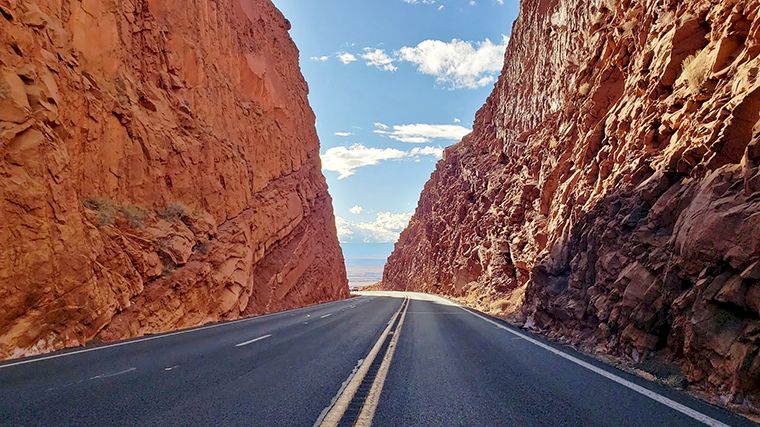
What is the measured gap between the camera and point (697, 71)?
1147cm

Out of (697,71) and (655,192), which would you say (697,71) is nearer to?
(697,71)

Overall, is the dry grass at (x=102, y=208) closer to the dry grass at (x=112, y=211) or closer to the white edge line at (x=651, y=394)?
the dry grass at (x=112, y=211)

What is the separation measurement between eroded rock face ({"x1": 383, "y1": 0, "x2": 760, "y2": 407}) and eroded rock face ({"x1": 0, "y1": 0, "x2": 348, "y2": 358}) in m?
13.7

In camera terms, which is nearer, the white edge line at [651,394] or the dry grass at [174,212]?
the white edge line at [651,394]

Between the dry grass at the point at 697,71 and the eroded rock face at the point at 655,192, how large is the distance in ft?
0.17

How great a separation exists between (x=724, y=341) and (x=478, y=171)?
4845cm

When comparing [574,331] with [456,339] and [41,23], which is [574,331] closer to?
[456,339]

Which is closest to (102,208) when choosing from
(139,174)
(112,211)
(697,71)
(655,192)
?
(112,211)

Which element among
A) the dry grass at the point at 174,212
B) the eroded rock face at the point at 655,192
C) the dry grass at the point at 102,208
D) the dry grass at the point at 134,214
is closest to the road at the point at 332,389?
the eroded rock face at the point at 655,192

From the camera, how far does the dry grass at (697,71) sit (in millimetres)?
11180

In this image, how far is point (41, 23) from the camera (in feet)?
49.6

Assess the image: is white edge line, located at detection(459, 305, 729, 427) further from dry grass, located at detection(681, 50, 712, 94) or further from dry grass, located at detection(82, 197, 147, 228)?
dry grass, located at detection(82, 197, 147, 228)

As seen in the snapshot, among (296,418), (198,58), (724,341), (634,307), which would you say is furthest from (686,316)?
(198,58)

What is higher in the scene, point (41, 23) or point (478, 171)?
point (478, 171)
